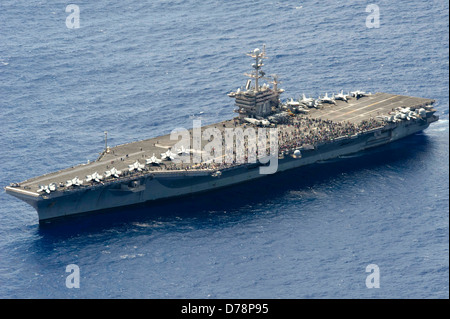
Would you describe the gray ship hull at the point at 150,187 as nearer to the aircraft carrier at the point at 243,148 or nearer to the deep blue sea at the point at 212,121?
the aircraft carrier at the point at 243,148

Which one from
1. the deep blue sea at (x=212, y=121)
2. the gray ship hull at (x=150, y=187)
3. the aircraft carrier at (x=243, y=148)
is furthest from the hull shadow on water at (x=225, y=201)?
the aircraft carrier at (x=243, y=148)

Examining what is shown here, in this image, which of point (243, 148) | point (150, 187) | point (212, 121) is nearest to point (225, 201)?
point (243, 148)

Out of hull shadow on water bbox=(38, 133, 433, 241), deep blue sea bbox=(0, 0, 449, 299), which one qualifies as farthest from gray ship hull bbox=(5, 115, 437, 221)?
deep blue sea bbox=(0, 0, 449, 299)

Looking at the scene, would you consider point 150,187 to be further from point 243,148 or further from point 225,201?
point 243,148

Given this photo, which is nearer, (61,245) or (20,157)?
(61,245)

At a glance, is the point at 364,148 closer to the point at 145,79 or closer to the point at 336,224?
the point at 336,224
